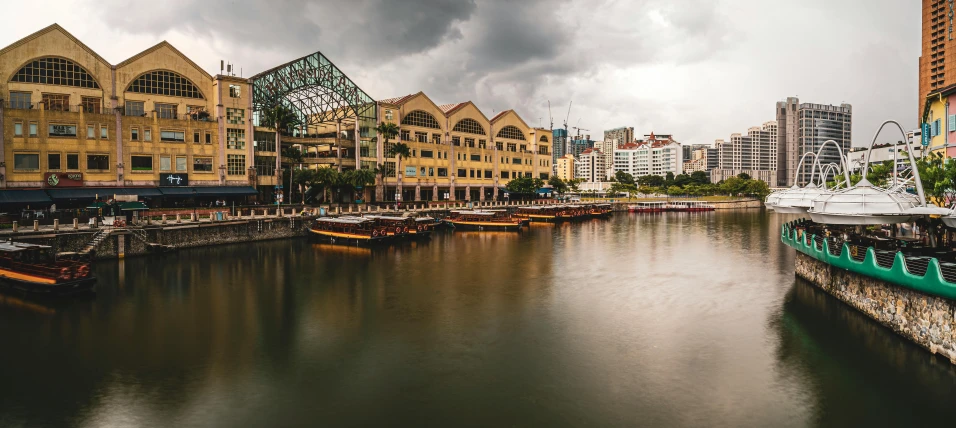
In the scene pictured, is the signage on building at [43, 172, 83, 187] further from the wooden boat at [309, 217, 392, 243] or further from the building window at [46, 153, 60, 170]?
the wooden boat at [309, 217, 392, 243]

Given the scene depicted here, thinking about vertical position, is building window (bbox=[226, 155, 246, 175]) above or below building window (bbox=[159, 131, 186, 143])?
below

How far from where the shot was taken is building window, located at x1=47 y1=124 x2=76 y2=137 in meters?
62.4

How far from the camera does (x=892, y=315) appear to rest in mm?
25375

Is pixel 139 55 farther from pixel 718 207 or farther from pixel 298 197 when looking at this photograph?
pixel 718 207

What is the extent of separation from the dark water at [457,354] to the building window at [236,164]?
3444 centimetres

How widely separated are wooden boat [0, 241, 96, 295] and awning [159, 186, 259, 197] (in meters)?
34.1

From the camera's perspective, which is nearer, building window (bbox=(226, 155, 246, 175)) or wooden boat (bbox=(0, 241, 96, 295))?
wooden boat (bbox=(0, 241, 96, 295))

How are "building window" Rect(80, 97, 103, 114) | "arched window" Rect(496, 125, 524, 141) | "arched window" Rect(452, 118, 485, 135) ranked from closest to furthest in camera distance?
"building window" Rect(80, 97, 103, 114), "arched window" Rect(452, 118, 485, 135), "arched window" Rect(496, 125, 524, 141)

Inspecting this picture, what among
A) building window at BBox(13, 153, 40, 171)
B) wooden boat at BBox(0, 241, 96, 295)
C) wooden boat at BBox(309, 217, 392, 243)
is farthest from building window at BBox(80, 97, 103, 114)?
wooden boat at BBox(0, 241, 96, 295)

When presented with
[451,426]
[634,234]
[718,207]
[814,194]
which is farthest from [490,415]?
[718,207]

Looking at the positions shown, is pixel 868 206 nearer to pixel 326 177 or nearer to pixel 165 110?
pixel 326 177

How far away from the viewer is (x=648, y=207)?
144 meters

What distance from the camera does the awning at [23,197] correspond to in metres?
58.0

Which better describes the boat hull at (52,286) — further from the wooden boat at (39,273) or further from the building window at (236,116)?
the building window at (236,116)
